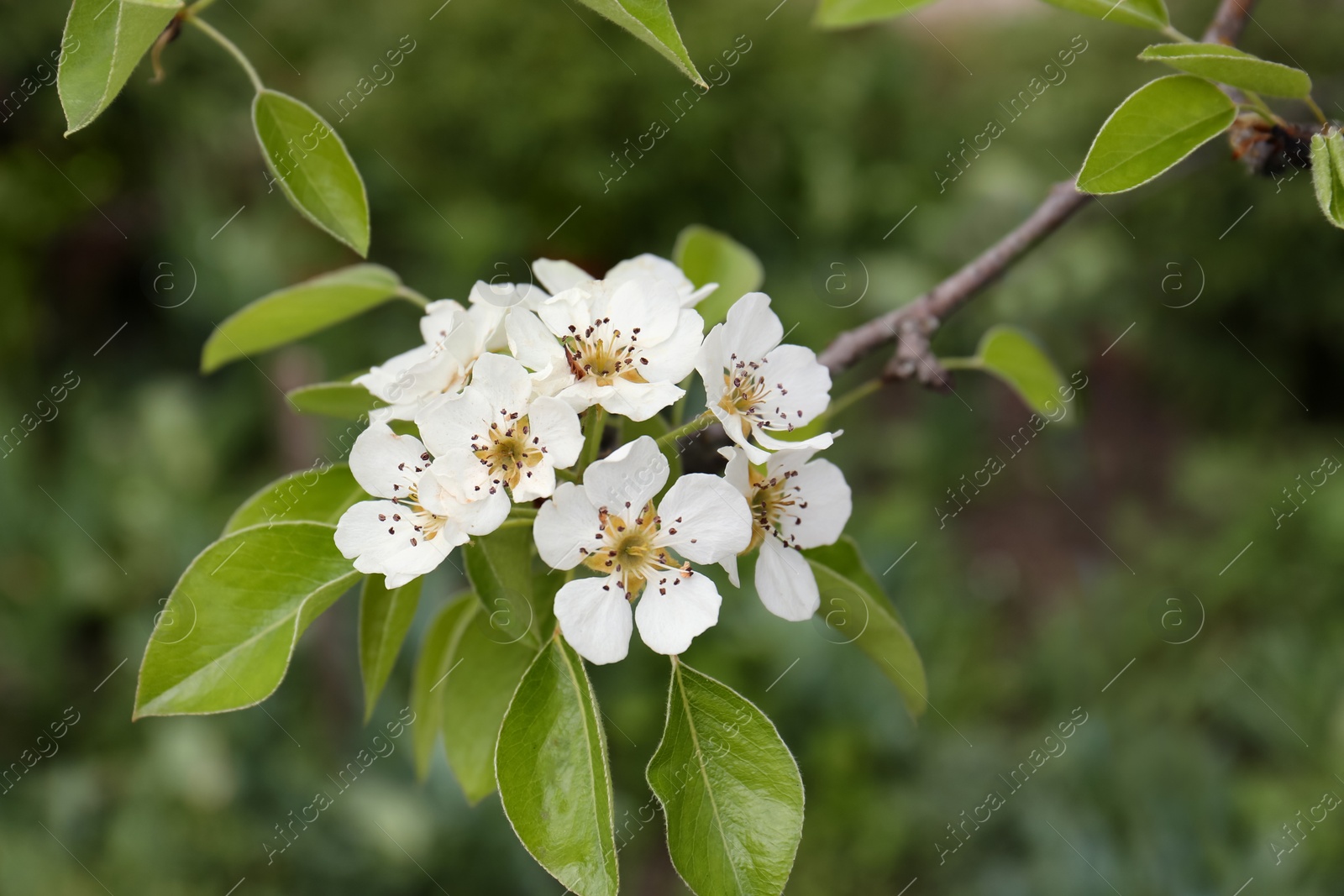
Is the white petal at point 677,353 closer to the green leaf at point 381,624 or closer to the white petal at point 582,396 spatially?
the white petal at point 582,396

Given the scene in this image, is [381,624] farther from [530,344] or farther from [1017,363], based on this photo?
[1017,363]

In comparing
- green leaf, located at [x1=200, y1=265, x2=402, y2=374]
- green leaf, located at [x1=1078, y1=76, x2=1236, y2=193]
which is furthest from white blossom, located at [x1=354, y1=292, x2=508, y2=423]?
green leaf, located at [x1=1078, y1=76, x2=1236, y2=193]

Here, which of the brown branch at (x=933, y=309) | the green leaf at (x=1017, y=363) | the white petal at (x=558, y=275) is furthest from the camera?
the green leaf at (x=1017, y=363)

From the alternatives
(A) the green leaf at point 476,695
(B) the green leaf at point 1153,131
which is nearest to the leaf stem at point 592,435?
(A) the green leaf at point 476,695

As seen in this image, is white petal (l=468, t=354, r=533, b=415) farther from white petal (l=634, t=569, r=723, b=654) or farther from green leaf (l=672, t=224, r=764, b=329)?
green leaf (l=672, t=224, r=764, b=329)

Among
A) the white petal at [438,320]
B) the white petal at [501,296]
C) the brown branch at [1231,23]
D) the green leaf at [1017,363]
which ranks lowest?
the green leaf at [1017,363]

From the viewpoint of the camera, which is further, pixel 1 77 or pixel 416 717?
pixel 1 77

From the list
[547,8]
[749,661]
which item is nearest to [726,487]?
[749,661]

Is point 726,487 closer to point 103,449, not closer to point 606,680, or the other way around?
point 606,680
